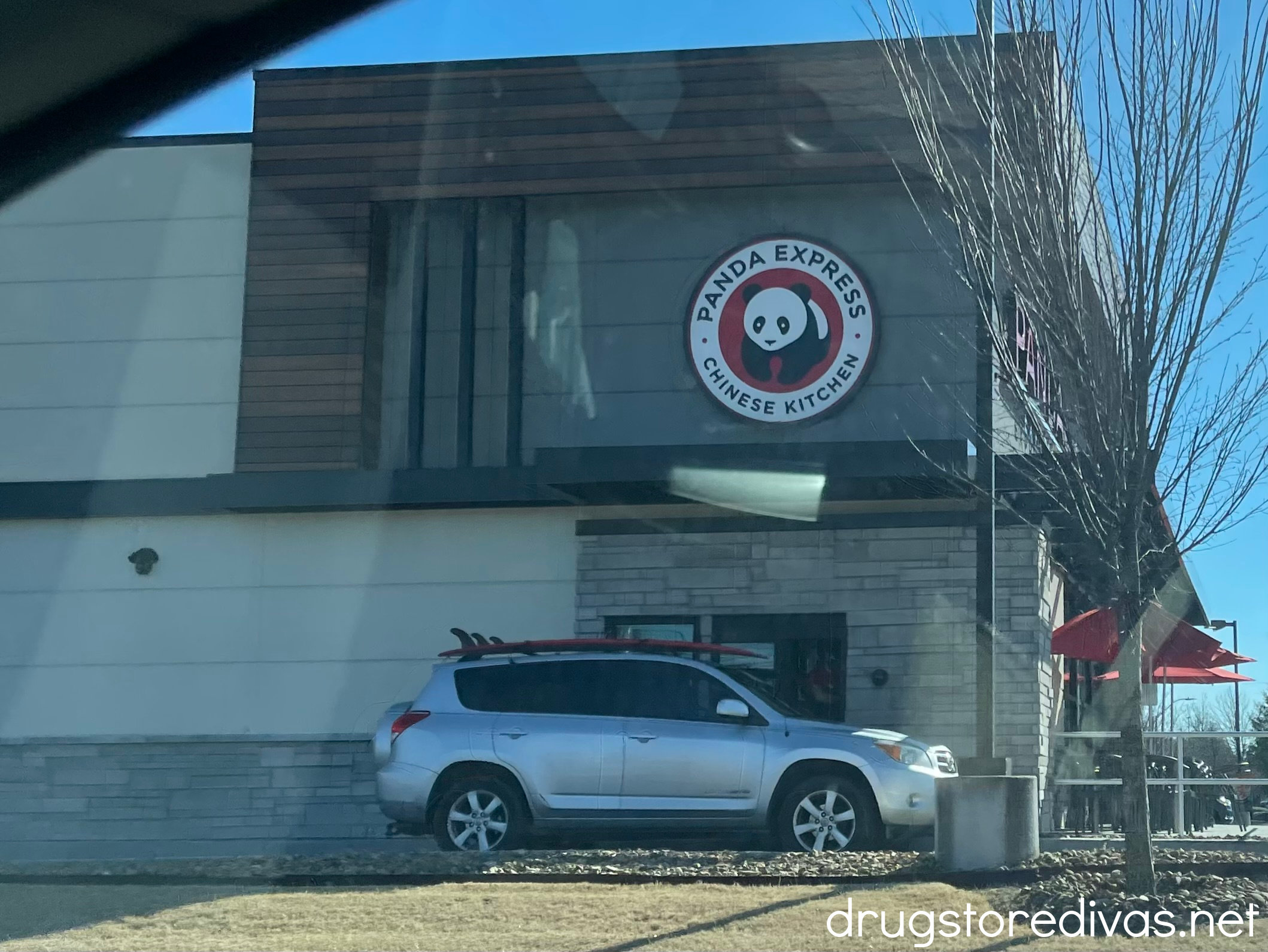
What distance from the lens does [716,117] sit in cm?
1681

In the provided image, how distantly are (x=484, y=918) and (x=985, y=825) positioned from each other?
366cm

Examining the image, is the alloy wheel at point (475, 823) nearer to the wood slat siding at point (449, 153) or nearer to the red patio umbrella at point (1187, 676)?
the wood slat siding at point (449, 153)

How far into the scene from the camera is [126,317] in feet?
58.4

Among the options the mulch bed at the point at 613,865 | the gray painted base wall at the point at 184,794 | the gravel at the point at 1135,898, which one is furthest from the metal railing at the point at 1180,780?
the gray painted base wall at the point at 184,794

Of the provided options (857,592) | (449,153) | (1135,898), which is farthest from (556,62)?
(1135,898)

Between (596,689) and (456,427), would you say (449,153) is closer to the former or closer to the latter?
(456,427)

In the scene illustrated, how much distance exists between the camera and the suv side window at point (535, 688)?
12.7 meters

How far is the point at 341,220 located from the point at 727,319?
4649 mm

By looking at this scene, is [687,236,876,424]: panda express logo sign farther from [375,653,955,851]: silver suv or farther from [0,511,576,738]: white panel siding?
[375,653,955,851]: silver suv

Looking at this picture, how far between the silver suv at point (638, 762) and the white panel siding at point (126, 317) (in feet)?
19.8

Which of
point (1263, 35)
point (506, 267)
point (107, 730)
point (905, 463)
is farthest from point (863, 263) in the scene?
point (107, 730)

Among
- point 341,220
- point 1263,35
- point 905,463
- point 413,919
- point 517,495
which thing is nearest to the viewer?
point 413,919

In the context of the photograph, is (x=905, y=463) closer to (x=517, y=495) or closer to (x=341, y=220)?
(x=517, y=495)

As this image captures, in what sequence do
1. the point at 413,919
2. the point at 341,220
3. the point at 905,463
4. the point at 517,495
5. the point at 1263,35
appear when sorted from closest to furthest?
1. the point at 413,919
2. the point at 1263,35
3. the point at 905,463
4. the point at 517,495
5. the point at 341,220
